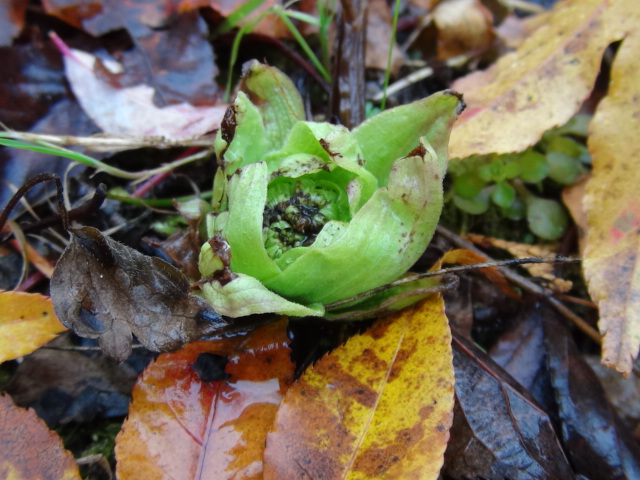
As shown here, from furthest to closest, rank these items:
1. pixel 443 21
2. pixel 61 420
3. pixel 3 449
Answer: pixel 443 21
pixel 61 420
pixel 3 449

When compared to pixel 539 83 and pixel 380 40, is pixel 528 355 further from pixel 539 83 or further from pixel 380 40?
pixel 380 40

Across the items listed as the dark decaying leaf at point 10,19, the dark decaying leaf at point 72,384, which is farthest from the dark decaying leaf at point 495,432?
the dark decaying leaf at point 10,19

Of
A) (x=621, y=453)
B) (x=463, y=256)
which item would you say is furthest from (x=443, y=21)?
(x=621, y=453)

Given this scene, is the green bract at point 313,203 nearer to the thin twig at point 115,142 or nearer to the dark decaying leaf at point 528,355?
the thin twig at point 115,142

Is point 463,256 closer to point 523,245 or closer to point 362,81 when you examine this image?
point 523,245

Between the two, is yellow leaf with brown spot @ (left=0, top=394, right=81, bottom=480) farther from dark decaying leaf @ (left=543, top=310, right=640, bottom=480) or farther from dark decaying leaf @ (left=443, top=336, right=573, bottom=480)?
dark decaying leaf @ (left=543, top=310, right=640, bottom=480)
